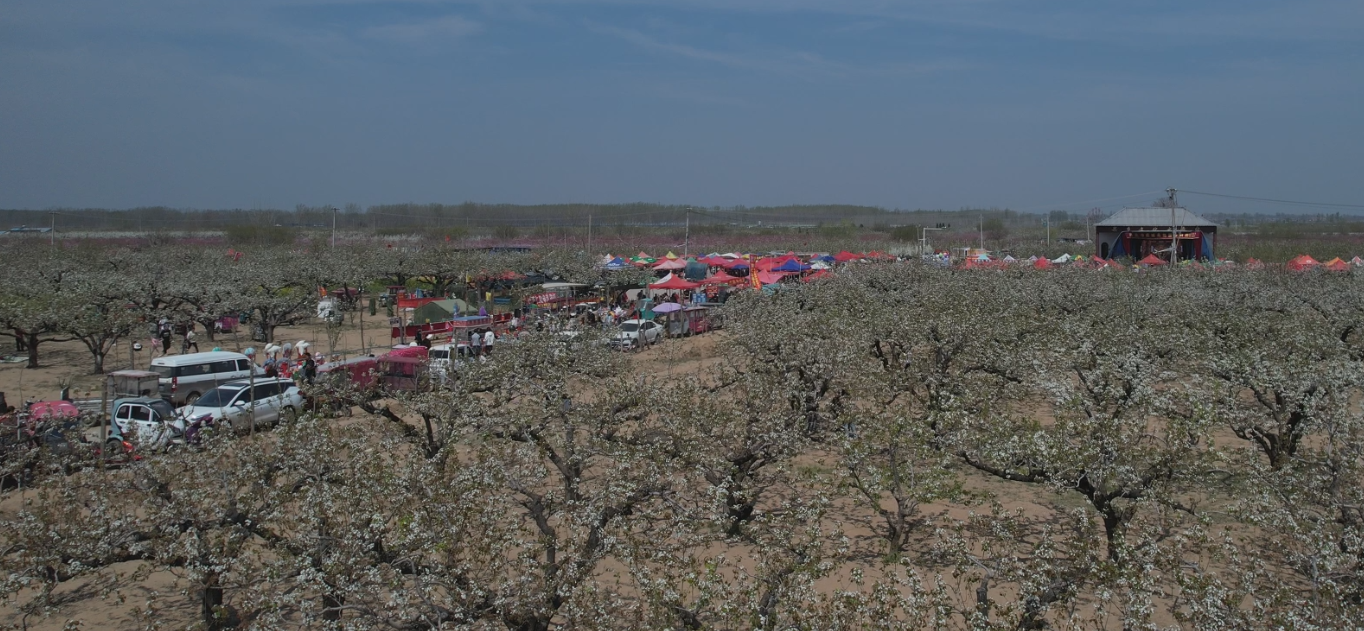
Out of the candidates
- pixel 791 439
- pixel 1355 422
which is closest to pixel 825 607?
pixel 791 439

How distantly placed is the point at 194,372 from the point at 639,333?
13233 millimetres

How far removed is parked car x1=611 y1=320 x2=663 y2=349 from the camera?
2881 cm

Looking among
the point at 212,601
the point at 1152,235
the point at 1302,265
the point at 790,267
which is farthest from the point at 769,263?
the point at 212,601

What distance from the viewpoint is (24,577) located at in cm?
760

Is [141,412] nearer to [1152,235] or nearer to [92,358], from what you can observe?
[92,358]

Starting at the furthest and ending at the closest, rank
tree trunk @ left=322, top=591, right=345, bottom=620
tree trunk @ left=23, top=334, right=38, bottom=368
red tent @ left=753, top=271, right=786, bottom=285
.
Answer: red tent @ left=753, top=271, right=786, bottom=285 → tree trunk @ left=23, top=334, right=38, bottom=368 → tree trunk @ left=322, top=591, right=345, bottom=620

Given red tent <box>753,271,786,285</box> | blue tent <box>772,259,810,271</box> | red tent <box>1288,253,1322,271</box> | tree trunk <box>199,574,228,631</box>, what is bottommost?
tree trunk <box>199,574,228,631</box>

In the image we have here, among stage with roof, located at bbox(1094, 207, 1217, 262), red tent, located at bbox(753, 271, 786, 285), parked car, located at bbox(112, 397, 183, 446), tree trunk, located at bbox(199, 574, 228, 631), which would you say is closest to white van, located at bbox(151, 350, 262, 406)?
parked car, located at bbox(112, 397, 183, 446)

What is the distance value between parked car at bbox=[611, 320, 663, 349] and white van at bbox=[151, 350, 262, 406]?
11040mm

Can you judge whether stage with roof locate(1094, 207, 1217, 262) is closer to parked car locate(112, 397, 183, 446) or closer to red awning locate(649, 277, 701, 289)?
red awning locate(649, 277, 701, 289)

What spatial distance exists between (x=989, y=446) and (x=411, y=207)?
552ft

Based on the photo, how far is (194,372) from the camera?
21656mm

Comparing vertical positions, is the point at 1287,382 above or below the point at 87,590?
above

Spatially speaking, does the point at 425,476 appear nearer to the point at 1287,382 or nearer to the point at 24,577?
the point at 24,577
